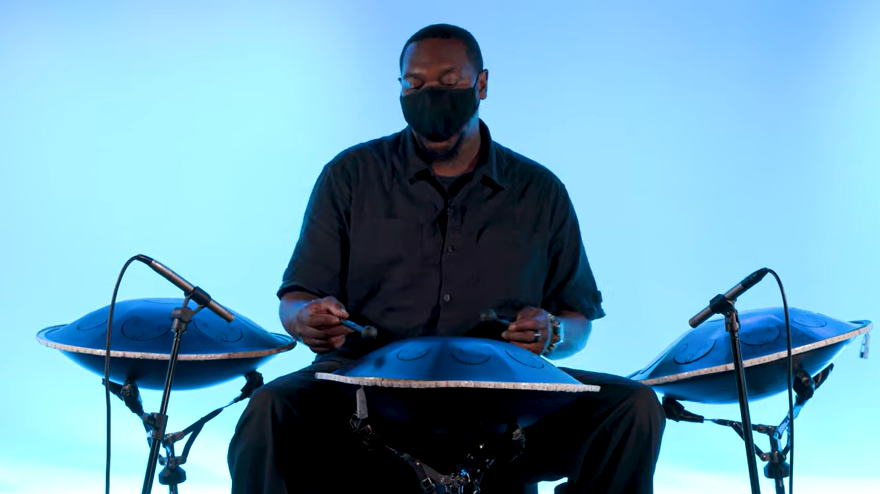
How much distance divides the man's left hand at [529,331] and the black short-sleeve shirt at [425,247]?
217 millimetres

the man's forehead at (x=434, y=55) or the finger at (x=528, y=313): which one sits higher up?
the man's forehead at (x=434, y=55)

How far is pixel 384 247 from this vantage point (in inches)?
86.3

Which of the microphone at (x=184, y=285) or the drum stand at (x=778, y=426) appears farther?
the drum stand at (x=778, y=426)

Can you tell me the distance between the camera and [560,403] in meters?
1.67

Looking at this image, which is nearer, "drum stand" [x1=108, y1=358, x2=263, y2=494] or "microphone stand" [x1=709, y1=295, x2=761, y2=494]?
"microphone stand" [x1=709, y1=295, x2=761, y2=494]

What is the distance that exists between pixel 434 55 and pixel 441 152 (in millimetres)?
208

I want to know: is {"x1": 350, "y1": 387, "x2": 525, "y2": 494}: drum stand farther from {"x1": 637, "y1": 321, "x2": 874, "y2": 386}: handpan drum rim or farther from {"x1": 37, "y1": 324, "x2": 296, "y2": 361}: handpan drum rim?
{"x1": 37, "y1": 324, "x2": 296, "y2": 361}: handpan drum rim

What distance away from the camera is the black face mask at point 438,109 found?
2102mm

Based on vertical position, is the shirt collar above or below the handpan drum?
above

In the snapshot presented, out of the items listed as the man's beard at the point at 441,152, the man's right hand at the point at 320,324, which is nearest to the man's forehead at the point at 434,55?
the man's beard at the point at 441,152

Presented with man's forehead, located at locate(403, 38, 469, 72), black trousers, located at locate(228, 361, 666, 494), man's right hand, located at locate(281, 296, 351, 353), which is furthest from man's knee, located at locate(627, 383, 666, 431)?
man's forehead, located at locate(403, 38, 469, 72)

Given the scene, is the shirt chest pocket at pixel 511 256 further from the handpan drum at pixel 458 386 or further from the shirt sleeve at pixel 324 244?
the handpan drum at pixel 458 386

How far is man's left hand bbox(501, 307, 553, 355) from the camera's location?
74.7 inches

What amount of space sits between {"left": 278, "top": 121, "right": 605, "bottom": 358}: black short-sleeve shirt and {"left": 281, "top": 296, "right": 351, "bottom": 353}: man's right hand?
0.14m
